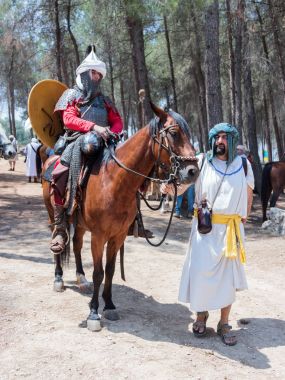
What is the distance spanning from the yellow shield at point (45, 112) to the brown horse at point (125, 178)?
1359 mm

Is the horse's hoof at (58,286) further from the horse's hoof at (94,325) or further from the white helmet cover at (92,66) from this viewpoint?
the white helmet cover at (92,66)

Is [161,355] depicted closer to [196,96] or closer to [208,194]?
[208,194]

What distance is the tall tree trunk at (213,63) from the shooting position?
1087 centimetres

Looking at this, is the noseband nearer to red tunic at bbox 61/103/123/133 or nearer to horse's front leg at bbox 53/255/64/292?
red tunic at bbox 61/103/123/133

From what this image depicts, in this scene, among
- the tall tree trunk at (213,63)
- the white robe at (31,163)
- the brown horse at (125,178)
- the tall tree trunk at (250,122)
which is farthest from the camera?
the white robe at (31,163)

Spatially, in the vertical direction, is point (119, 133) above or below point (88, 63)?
below

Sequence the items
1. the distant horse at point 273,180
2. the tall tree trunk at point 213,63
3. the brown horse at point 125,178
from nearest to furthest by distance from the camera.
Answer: the brown horse at point 125,178 < the tall tree trunk at point 213,63 < the distant horse at point 273,180

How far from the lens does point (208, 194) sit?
4.30 meters

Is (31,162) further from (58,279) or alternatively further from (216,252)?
(216,252)

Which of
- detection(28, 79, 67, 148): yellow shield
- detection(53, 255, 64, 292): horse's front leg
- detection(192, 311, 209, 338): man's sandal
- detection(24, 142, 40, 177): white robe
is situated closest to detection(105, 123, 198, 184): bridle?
detection(192, 311, 209, 338): man's sandal

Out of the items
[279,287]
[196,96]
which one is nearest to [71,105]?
[279,287]

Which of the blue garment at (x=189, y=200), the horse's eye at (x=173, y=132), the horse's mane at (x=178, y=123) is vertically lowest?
the blue garment at (x=189, y=200)

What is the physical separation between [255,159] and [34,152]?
8.40 m

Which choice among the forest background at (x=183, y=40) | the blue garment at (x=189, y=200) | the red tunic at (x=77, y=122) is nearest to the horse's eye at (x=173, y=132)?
the red tunic at (x=77, y=122)
